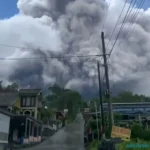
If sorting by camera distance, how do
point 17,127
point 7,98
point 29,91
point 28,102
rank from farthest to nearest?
1. point 28,102
2. point 29,91
3. point 7,98
4. point 17,127

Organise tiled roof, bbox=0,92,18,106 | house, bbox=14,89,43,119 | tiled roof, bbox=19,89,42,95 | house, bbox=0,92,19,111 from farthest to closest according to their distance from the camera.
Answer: house, bbox=14,89,43,119, tiled roof, bbox=19,89,42,95, tiled roof, bbox=0,92,18,106, house, bbox=0,92,19,111

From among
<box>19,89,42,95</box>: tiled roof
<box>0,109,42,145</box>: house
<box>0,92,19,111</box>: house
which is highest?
<box>19,89,42,95</box>: tiled roof

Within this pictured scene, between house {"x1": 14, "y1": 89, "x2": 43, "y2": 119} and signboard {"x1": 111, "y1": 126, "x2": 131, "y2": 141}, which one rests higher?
house {"x1": 14, "y1": 89, "x2": 43, "y2": 119}

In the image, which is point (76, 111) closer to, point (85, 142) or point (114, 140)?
point (85, 142)

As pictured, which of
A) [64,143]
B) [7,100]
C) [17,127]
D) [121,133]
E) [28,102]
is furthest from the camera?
[28,102]

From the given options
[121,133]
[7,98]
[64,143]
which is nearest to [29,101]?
[7,98]

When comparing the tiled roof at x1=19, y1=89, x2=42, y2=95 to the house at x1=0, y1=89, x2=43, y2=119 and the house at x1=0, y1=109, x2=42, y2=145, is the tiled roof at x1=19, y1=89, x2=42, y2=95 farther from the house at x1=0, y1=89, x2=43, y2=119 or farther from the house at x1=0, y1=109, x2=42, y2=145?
the house at x1=0, y1=109, x2=42, y2=145

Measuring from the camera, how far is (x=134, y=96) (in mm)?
109938

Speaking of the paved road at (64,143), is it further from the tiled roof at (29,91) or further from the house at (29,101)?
the tiled roof at (29,91)

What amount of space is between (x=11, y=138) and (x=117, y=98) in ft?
211

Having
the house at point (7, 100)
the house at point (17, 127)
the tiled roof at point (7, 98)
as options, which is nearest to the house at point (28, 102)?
the tiled roof at point (7, 98)

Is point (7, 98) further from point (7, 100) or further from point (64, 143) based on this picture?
point (64, 143)

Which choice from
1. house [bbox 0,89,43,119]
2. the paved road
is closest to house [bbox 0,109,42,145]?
the paved road

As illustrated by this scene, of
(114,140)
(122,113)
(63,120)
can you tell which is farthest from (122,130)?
(63,120)
